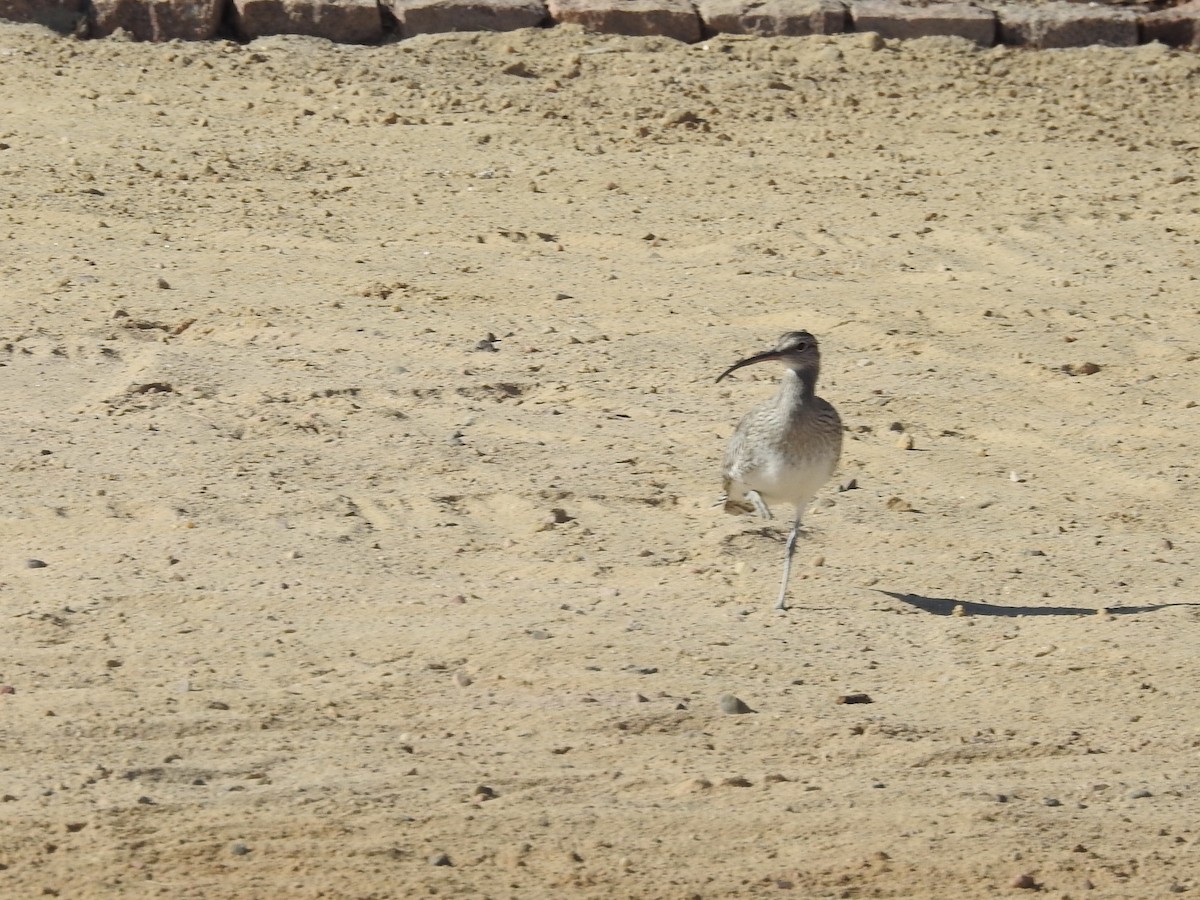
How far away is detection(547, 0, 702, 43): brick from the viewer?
12914mm

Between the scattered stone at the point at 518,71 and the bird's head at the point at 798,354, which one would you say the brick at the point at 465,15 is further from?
the bird's head at the point at 798,354

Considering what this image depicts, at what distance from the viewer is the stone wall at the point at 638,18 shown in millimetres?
12352

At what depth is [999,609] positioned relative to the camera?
675cm

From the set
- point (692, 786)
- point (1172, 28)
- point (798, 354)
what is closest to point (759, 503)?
point (798, 354)

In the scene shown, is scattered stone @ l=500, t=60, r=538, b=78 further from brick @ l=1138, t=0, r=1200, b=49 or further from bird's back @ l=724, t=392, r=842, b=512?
bird's back @ l=724, t=392, r=842, b=512

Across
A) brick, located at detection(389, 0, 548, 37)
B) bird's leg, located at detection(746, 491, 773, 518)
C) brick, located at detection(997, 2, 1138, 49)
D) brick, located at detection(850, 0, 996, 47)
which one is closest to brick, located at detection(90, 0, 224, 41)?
brick, located at detection(389, 0, 548, 37)

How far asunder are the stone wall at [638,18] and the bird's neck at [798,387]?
6472 millimetres

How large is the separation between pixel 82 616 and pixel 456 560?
4.22 feet

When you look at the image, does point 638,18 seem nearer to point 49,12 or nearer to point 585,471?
point 49,12

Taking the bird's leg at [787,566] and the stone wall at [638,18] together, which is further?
the stone wall at [638,18]

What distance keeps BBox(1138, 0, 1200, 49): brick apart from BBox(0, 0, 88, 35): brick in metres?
6.96

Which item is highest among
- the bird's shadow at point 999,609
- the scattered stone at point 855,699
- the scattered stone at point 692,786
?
the bird's shadow at point 999,609

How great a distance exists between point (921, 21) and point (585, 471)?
6.74 metres

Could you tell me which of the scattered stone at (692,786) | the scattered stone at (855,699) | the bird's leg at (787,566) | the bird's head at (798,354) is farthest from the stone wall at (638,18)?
the scattered stone at (692,786)
